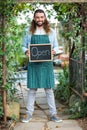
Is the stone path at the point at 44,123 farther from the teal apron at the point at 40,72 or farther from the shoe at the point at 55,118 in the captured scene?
the teal apron at the point at 40,72

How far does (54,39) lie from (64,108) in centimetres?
173

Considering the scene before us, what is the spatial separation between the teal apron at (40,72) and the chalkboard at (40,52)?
101 millimetres

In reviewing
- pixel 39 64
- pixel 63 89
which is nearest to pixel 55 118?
pixel 39 64

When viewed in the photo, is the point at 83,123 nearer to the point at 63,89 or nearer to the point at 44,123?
the point at 44,123

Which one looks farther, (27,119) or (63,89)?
(63,89)

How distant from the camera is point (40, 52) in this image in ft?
19.5

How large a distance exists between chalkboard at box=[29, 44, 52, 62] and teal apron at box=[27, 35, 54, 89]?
0.33 ft

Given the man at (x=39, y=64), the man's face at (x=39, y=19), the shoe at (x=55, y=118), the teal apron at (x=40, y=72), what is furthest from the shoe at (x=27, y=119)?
the man's face at (x=39, y=19)

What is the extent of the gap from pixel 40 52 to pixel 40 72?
1.11 ft

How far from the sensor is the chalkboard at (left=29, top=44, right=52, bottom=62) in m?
5.89

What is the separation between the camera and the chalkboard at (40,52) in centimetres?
589

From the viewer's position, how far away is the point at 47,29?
594cm

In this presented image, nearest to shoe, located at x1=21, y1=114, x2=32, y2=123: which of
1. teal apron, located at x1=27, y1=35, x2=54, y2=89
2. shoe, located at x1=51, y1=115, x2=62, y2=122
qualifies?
shoe, located at x1=51, y1=115, x2=62, y2=122

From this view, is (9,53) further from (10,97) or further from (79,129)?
(79,129)
